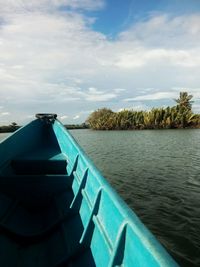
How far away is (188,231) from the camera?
516 centimetres

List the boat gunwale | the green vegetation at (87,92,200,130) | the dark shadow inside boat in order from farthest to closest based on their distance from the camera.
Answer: the green vegetation at (87,92,200,130)
the dark shadow inside boat
the boat gunwale

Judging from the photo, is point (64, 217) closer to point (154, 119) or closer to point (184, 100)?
point (154, 119)

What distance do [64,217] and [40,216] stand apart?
0.84 meters

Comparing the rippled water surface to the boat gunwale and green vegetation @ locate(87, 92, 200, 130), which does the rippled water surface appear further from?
green vegetation @ locate(87, 92, 200, 130)

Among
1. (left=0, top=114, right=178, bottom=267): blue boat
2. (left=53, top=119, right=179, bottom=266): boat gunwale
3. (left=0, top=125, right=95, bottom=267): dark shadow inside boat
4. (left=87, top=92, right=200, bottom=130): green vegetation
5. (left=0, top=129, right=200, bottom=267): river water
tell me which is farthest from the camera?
(left=87, top=92, right=200, bottom=130): green vegetation

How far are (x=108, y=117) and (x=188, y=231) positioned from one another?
5509 cm

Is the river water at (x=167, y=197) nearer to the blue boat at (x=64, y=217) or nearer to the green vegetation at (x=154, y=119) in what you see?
the blue boat at (x=64, y=217)

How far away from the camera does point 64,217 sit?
12.0ft

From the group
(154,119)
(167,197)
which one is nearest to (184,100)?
(154,119)

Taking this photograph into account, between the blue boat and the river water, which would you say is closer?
the blue boat

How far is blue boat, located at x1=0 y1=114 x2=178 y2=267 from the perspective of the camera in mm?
1944

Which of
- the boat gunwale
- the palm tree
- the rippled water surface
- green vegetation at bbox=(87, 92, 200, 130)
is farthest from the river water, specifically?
the palm tree

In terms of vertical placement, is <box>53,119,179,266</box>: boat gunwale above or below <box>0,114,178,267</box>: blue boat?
above

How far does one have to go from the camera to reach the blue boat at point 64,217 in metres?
1.94
